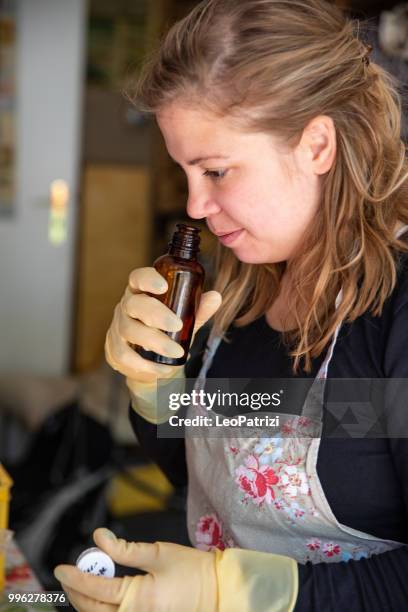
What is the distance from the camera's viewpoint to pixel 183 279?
3.06ft

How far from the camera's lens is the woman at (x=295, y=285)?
2.71 feet

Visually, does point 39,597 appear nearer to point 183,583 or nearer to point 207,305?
point 183,583

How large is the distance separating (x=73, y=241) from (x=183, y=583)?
3.08 m

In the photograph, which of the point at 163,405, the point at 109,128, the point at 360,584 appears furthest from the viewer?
the point at 109,128

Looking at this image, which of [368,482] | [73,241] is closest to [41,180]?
[73,241]

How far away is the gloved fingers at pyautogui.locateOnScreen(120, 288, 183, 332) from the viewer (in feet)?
3.01

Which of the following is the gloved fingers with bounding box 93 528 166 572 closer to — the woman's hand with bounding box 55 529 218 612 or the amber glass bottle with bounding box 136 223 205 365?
the woman's hand with bounding box 55 529 218 612

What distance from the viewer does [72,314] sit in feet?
13.3

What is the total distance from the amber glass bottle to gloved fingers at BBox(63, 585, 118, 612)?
27 cm

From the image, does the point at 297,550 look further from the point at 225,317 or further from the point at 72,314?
the point at 72,314

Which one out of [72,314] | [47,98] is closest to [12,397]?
[72,314]

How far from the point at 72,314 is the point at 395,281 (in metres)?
3.24

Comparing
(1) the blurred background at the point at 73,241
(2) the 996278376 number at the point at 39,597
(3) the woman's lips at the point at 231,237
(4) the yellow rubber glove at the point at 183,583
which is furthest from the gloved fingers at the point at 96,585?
(1) the blurred background at the point at 73,241

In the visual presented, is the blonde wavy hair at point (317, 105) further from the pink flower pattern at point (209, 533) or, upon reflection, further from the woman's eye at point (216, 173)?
the pink flower pattern at point (209, 533)
